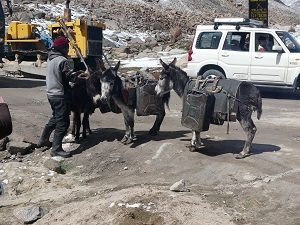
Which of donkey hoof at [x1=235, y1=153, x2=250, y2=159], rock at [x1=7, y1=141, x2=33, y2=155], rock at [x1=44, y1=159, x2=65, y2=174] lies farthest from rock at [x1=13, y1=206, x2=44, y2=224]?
donkey hoof at [x1=235, y1=153, x2=250, y2=159]

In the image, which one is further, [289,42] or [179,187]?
[289,42]

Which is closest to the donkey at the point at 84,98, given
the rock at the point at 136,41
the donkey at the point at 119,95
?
the donkey at the point at 119,95

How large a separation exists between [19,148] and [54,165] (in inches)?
49.5

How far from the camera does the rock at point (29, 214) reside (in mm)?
6949

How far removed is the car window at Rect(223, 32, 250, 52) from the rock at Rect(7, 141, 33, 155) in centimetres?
769

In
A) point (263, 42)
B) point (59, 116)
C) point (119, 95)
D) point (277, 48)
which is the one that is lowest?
point (59, 116)

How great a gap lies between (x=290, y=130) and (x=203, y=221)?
215 inches

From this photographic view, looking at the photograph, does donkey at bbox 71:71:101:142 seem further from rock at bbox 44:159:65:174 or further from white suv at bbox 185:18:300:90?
white suv at bbox 185:18:300:90

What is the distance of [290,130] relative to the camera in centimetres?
1112

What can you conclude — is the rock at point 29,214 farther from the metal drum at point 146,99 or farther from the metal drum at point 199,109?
the metal drum at point 146,99

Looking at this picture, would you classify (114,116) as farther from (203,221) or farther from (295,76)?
(203,221)

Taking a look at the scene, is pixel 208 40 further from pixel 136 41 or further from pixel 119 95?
pixel 136 41

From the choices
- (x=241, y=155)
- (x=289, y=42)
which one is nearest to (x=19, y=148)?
(x=241, y=155)

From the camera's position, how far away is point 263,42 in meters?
15.5
